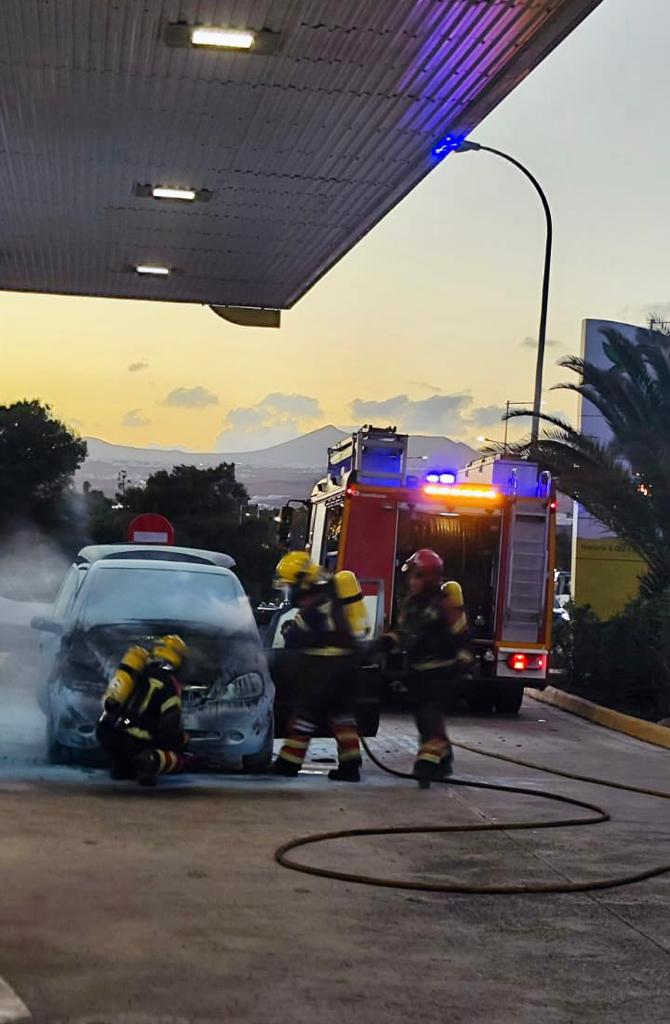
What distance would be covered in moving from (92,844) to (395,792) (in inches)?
113

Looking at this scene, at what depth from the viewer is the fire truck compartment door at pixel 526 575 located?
1628 cm

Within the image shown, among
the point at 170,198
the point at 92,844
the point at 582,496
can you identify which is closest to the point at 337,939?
the point at 92,844

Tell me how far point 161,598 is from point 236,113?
3.59m

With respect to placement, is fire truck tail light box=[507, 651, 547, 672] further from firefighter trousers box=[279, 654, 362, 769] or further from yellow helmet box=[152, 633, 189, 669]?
yellow helmet box=[152, 633, 189, 669]

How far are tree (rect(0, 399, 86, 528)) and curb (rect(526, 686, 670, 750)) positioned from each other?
74.7 ft

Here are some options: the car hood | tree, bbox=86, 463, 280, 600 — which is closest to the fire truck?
the car hood

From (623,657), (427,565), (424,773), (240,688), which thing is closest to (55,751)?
(240,688)

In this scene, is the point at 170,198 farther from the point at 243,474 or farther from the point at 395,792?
the point at 243,474

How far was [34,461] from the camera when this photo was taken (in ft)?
133

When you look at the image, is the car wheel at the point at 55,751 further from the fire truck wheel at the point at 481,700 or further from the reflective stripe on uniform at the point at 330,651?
the fire truck wheel at the point at 481,700

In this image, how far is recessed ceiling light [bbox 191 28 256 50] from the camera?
9211mm

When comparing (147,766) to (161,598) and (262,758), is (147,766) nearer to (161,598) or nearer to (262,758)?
(262,758)

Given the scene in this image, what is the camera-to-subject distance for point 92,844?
720 cm

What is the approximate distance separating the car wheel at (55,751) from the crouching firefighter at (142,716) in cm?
48
